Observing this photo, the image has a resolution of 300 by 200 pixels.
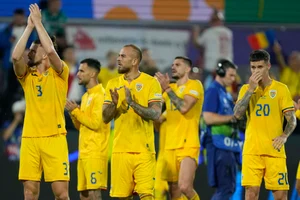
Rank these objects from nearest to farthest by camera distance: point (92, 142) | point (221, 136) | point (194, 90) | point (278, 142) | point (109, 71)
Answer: point (278, 142)
point (92, 142)
point (194, 90)
point (221, 136)
point (109, 71)

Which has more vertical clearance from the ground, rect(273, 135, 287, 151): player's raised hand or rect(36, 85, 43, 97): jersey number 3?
rect(36, 85, 43, 97): jersey number 3

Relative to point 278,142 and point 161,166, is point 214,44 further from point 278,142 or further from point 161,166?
point 278,142

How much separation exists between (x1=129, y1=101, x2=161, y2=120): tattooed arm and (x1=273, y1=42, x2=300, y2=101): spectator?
596cm

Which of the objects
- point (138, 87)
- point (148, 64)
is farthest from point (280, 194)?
point (148, 64)

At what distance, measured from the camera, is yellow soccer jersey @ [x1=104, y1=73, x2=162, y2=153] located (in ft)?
36.6

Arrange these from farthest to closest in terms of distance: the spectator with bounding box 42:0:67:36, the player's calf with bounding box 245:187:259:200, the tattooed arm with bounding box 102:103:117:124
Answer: the spectator with bounding box 42:0:67:36
the tattooed arm with bounding box 102:103:117:124
the player's calf with bounding box 245:187:259:200

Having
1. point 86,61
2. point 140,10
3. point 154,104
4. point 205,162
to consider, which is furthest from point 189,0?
point 154,104

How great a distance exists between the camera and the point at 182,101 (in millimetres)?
12398

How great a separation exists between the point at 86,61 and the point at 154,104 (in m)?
1.74

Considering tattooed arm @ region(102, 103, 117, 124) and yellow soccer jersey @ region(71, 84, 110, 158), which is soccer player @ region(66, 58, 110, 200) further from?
tattooed arm @ region(102, 103, 117, 124)

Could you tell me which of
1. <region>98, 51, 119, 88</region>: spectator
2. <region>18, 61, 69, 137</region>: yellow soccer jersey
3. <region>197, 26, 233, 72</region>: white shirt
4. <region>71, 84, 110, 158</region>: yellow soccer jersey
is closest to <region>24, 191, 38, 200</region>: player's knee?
<region>18, 61, 69, 137</region>: yellow soccer jersey

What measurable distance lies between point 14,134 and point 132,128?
3906 millimetres

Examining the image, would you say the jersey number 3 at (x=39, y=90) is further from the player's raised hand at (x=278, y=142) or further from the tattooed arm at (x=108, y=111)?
the player's raised hand at (x=278, y=142)

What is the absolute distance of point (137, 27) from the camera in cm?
1812
